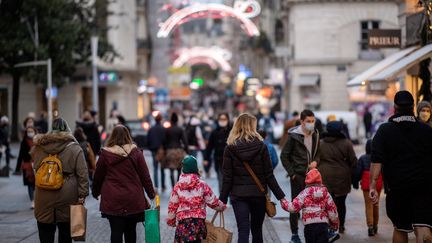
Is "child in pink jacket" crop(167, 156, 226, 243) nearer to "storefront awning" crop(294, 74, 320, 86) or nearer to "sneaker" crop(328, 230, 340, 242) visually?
"sneaker" crop(328, 230, 340, 242)

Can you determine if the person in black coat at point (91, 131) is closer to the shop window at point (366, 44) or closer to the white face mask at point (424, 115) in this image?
the white face mask at point (424, 115)

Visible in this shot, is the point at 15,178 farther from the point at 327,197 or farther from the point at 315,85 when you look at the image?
the point at 315,85

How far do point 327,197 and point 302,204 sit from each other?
299 mm

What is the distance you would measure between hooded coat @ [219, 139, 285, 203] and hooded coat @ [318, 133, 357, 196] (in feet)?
9.13

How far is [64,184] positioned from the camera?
9.84m

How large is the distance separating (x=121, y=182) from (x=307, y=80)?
132ft

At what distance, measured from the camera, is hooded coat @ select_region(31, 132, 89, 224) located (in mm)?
9797

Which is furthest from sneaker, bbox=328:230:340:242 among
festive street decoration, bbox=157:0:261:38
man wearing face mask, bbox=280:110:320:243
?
festive street decoration, bbox=157:0:261:38

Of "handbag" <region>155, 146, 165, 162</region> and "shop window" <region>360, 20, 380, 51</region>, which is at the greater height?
"shop window" <region>360, 20, 380, 51</region>

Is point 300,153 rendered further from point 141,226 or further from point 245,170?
point 141,226

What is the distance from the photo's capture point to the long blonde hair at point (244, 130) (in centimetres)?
1022

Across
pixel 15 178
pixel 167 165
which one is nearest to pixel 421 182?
pixel 167 165

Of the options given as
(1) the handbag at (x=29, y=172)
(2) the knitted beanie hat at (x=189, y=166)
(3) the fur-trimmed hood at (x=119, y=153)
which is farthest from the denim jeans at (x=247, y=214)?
(1) the handbag at (x=29, y=172)

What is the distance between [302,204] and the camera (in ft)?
32.9
